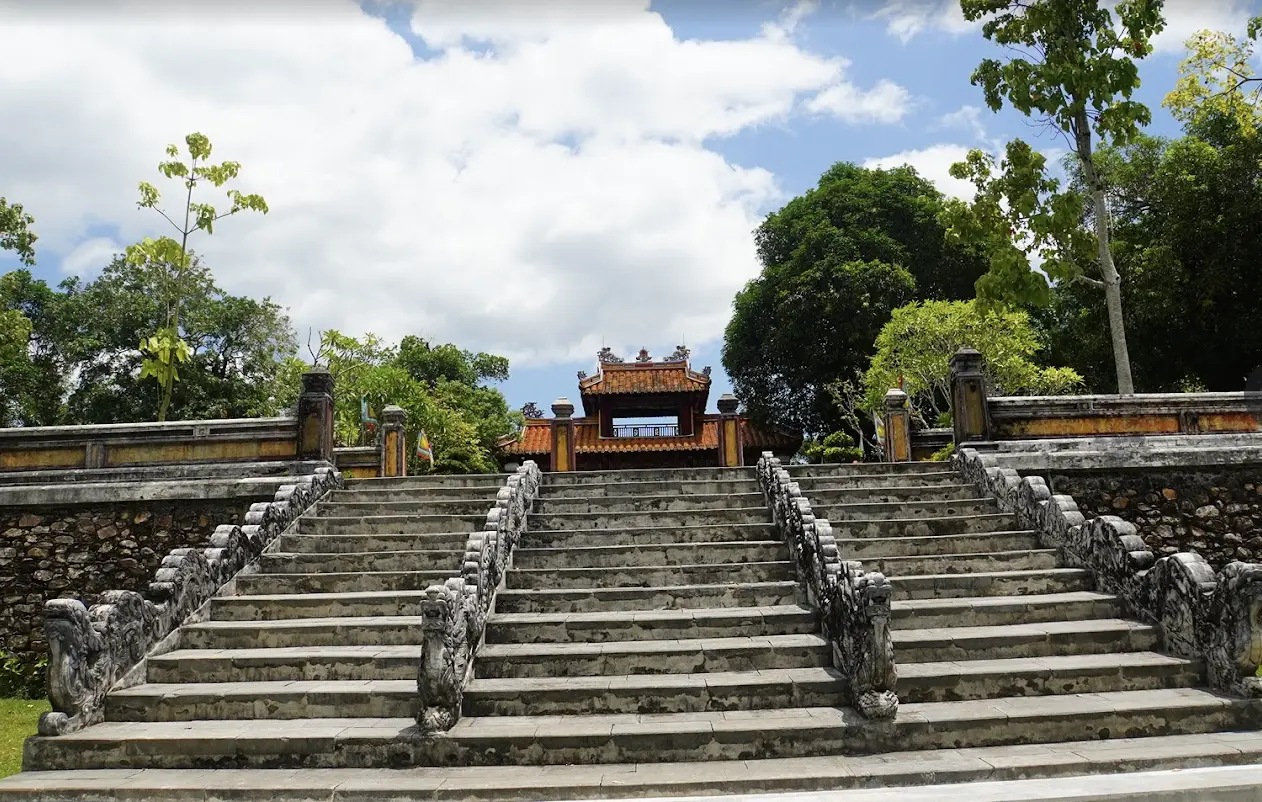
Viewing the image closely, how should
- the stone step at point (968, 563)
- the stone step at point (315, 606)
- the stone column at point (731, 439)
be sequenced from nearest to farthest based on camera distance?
the stone step at point (315, 606) < the stone step at point (968, 563) < the stone column at point (731, 439)

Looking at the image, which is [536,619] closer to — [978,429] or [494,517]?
[494,517]

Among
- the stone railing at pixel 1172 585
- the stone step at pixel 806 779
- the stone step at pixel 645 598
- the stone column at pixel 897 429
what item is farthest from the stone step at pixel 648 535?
the stone column at pixel 897 429

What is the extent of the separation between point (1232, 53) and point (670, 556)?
11931 mm

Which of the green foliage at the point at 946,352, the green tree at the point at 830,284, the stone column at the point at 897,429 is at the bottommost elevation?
the stone column at the point at 897,429

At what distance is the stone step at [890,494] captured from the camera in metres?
8.90

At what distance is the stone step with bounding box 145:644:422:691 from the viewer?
20.1ft

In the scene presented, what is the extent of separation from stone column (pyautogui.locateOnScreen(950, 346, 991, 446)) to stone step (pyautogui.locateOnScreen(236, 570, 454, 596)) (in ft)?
20.8

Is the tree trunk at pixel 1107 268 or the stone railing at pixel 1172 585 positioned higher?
the tree trunk at pixel 1107 268

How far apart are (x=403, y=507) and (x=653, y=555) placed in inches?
121

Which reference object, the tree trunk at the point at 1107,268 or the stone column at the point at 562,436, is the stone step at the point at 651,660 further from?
the stone column at the point at 562,436

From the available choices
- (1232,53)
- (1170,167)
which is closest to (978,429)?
(1232,53)

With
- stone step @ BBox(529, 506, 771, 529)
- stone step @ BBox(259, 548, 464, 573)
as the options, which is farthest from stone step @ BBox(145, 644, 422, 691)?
stone step @ BBox(529, 506, 771, 529)

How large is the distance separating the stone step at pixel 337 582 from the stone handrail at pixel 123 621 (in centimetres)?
28

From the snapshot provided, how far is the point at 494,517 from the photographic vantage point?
25.1 ft
